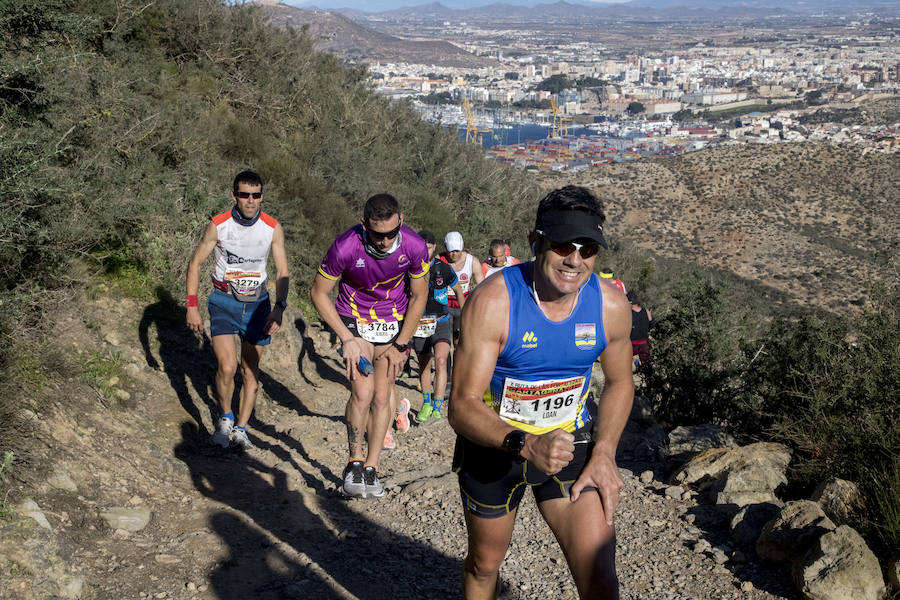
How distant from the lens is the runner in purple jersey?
4.89m

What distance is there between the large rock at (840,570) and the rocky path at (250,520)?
0.26 metres

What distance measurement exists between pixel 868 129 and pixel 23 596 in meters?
85.1

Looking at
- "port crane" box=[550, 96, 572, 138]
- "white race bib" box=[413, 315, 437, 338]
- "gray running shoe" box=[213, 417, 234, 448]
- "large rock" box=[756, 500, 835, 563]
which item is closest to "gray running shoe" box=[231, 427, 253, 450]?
"gray running shoe" box=[213, 417, 234, 448]

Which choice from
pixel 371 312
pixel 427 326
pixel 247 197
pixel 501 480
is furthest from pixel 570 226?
pixel 427 326

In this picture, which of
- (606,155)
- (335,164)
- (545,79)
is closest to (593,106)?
(545,79)

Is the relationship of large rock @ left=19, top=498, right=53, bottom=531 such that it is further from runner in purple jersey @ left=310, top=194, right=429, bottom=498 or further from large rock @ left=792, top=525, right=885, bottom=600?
large rock @ left=792, top=525, right=885, bottom=600

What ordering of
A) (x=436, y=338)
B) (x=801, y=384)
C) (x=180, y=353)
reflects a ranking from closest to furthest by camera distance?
(x=801, y=384)
(x=436, y=338)
(x=180, y=353)

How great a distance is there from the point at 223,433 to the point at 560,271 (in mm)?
4134

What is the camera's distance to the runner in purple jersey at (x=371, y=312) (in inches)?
192

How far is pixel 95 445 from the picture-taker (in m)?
5.11

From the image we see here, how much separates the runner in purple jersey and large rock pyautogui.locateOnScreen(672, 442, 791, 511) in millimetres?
2181

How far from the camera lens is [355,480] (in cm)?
517

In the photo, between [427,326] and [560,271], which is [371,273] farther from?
[560,271]

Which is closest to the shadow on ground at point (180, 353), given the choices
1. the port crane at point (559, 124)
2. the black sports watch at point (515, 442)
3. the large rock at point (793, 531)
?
the large rock at point (793, 531)
